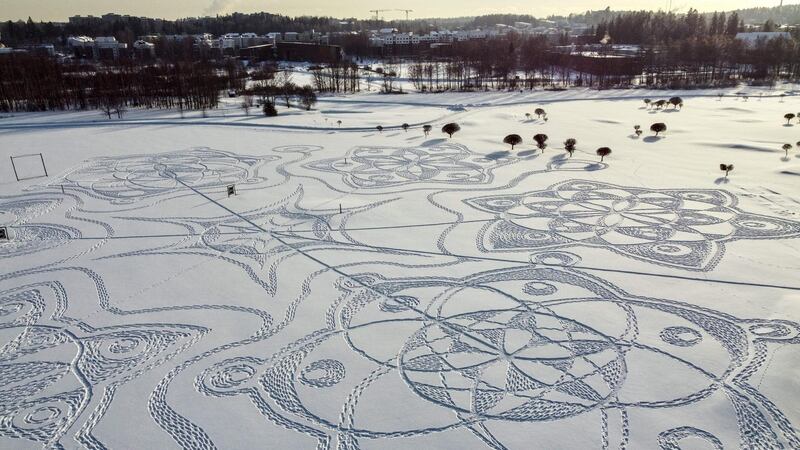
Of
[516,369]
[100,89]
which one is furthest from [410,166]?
[100,89]

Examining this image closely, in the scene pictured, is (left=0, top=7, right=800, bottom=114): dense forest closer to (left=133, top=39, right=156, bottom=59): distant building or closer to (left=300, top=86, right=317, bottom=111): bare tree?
(left=300, top=86, right=317, bottom=111): bare tree

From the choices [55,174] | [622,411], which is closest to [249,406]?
[622,411]

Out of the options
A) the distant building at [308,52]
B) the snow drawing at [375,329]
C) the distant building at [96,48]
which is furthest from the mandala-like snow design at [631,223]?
the distant building at [96,48]

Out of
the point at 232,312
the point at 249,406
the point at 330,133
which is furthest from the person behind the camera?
the point at 330,133

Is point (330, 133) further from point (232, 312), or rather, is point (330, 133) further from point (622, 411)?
point (622, 411)

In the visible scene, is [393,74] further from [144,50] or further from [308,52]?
[144,50]

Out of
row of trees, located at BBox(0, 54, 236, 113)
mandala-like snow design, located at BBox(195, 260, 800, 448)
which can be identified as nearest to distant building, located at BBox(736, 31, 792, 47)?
row of trees, located at BBox(0, 54, 236, 113)
